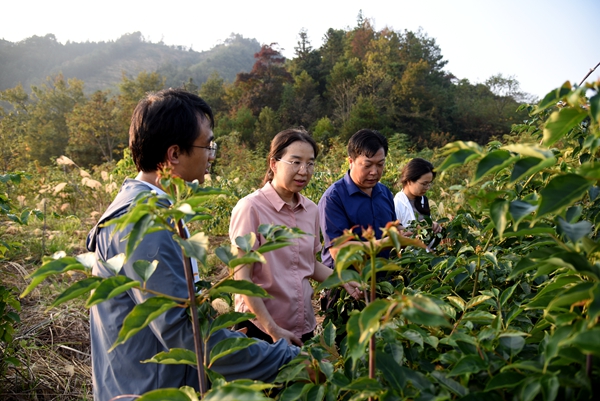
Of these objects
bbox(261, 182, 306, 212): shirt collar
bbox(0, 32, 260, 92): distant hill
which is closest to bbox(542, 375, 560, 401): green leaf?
bbox(261, 182, 306, 212): shirt collar

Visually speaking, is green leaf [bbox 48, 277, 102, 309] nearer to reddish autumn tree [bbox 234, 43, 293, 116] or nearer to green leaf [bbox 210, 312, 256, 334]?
green leaf [bbox 210, 312, 256, 334]

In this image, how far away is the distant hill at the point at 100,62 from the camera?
5522cm

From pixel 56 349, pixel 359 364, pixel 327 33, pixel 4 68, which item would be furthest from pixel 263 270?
pixel 4 68

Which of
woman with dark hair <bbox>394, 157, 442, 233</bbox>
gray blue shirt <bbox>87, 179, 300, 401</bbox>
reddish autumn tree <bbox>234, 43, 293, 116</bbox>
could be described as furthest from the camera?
reddish autumn tree <bbox>234, 43, 293, 116</bbox>

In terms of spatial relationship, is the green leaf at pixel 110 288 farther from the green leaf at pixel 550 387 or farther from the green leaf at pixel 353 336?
the green leaf at pixel 550 387

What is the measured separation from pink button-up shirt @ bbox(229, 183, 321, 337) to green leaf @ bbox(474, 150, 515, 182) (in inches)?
51.2

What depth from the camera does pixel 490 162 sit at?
59cm

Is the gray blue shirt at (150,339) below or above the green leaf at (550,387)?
below

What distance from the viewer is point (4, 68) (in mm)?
55438

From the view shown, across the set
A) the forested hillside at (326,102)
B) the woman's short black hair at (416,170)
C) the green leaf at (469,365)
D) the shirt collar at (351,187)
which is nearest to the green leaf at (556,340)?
the green leaf at (469,365)

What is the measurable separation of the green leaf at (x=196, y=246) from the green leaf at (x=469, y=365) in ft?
1.31

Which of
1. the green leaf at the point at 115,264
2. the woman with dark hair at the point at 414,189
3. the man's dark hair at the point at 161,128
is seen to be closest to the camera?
the green leaf at the point at 115,264

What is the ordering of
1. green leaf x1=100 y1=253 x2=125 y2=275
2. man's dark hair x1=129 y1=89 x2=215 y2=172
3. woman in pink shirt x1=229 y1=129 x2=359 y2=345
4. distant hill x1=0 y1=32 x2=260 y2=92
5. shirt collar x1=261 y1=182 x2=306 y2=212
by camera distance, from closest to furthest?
green leaf x1=100 y1=253 x2=125 y2=275
man's dark hair x1=129 y1=89 x2=215 y2=172
woman in pink shirt x1=229 y1=129 x2=359 y2=345
shirt collar x1=261 y1=182 x2=306 y2=212
distant hill x1=0 y1=32 x2=260 y2=92

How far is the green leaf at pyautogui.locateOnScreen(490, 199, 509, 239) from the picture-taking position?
1.96ft
